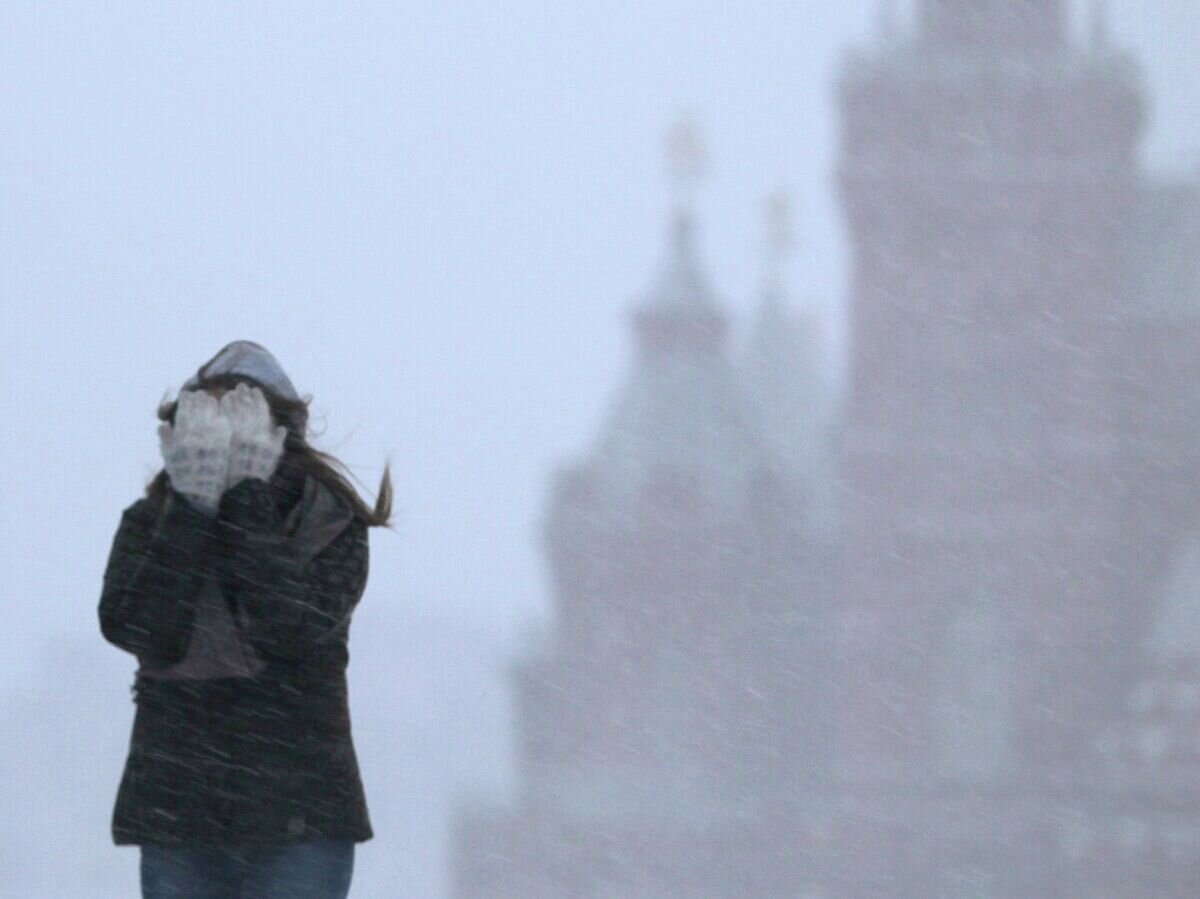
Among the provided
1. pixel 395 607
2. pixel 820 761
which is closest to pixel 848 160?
pixel 820 761

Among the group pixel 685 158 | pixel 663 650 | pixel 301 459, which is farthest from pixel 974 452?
pixel 301 459

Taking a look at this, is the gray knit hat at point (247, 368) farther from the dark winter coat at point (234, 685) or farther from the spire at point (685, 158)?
the spire at point (685, 158)

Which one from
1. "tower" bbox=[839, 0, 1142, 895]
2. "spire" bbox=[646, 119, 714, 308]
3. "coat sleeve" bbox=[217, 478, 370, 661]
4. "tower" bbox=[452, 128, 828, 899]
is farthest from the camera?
"spire" bbox=[646, 119, 714, 308]

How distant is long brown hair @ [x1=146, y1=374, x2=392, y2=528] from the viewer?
7.20 ft

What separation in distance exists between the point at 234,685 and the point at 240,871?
230 millimetres

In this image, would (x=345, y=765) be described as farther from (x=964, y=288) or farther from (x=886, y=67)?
(x=886, y=67)

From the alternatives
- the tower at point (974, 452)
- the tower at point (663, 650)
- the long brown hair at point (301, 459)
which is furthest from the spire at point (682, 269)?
the long brown hair at point (301, 459)

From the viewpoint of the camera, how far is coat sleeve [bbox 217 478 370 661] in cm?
212

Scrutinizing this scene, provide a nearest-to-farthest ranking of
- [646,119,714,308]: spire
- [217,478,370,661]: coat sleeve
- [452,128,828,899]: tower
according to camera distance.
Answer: [217,478,370,661]: coat sleeve < [452,128,828,899]: tower < [646,119,714,308]: spire

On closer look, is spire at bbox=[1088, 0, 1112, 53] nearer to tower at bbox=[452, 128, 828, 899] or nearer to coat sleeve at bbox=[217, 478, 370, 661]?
tower at bbox=[452, 128, 828, 899]

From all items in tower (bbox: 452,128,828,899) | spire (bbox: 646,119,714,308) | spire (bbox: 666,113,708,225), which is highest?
spire (bbox: 666,113,708,225)

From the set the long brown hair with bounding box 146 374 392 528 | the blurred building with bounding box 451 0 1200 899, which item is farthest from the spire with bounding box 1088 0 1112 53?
the long brown hair with bounding box 146 374 392 528

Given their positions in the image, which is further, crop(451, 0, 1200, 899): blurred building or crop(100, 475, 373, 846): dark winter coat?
crop(451, 0, 1200, 899): blurred building

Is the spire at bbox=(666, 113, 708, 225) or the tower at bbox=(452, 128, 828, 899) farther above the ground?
the spire at bbox=(666, 113, 708, 225)
